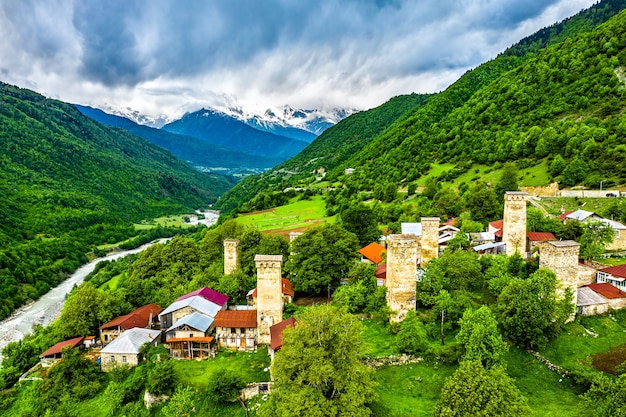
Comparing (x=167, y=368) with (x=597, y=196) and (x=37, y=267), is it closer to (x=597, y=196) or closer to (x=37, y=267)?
(x=597, y=196)

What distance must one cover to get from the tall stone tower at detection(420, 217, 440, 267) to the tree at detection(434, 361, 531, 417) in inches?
801

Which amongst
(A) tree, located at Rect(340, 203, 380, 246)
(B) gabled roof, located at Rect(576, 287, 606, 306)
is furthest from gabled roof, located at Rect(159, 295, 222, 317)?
(B) gabled roof, located at Rect(576, 287, 606, 306)

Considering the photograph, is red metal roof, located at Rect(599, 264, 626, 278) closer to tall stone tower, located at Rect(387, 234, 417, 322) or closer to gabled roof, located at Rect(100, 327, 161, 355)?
tall stone tower, located at Rect(387, 234, 417, 322)

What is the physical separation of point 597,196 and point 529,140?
26556 millimetres

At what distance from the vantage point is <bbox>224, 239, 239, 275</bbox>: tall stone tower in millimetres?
47656

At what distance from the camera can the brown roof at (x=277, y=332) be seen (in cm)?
2714

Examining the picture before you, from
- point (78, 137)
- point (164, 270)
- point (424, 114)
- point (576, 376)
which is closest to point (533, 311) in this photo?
point (576, 376)

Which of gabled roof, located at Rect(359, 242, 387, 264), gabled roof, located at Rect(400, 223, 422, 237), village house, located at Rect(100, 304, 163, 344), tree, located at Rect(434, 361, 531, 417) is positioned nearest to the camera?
tree, located at Rect(434, 361, 531, 417)

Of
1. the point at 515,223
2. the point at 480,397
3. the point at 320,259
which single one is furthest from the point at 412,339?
the point at 515,223

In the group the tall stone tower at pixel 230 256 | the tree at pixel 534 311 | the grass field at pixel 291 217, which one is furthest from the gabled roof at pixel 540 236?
the grass field at pixel 291 217

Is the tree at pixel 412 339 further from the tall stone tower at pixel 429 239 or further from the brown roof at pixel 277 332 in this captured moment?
the tall stone tower at pixel 429 239

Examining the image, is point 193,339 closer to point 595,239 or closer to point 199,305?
point 199,305

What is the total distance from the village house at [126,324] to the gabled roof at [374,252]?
23.6 meters

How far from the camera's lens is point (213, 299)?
A: 39469 mm
